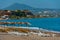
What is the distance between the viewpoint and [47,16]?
195 metres

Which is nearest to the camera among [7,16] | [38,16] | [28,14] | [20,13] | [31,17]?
[7,16]

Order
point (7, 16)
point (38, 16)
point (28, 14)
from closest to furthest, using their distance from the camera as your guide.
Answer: point (7, 16), point (28, 14), point (38, 16)

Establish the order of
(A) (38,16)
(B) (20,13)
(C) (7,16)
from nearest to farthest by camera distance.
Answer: (C) (7,16) → (B) (20,13) → (A) (38,16)

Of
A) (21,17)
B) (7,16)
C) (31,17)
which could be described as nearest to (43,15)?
(31,17)

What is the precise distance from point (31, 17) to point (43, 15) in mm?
21572

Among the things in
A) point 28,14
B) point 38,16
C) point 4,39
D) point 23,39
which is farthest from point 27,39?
point 38,16

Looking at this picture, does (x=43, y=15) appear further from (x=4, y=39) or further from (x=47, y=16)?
(x=4, y=39)

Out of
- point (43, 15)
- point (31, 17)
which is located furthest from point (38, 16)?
point (31, 17)

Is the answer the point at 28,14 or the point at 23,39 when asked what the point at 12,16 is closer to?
the point at 28,14

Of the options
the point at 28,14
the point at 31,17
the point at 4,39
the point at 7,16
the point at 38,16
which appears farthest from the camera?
the point at 38,16

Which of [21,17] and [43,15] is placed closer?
[21,17]

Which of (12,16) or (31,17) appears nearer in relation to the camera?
(12,16)

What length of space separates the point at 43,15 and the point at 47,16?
10.5ft

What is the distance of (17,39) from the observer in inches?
856
